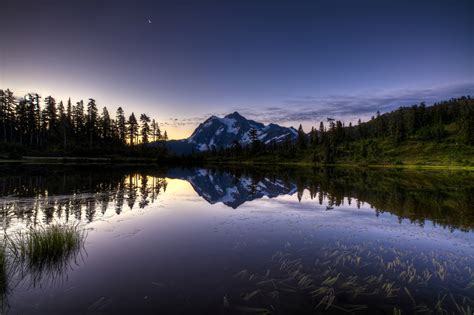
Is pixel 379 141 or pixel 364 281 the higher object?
pixel 379 141

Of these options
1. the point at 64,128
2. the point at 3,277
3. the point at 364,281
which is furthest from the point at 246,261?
the point at 64,128

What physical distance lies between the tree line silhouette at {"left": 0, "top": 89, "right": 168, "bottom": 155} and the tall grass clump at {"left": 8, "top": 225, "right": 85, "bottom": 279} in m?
106

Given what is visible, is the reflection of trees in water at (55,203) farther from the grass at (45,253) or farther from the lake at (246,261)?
the grass at (45,253)

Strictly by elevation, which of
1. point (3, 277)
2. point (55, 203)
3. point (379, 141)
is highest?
point (379, 141)

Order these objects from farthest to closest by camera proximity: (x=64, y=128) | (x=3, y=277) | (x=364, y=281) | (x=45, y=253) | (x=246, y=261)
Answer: (x=64, y=128) → (x=246, y=261) → (x=45, y=253) → (x=364, y=281) → (x=3, y=277)

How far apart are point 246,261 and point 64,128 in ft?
427

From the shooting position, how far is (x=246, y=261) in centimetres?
1395

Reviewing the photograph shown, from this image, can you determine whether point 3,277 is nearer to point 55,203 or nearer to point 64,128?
point 55,203

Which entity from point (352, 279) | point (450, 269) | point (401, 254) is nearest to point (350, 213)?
point (401, 254)

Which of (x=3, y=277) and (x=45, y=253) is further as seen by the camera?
(x=45, y=253)

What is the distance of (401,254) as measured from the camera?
15602 mm

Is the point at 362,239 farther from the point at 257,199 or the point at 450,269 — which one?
the point at 257,199

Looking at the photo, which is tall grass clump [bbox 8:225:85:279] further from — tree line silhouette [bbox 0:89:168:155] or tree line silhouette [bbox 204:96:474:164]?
tree line silhouette [bbox 204:96:474:164]

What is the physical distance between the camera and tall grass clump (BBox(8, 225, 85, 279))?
1214 centimetres
